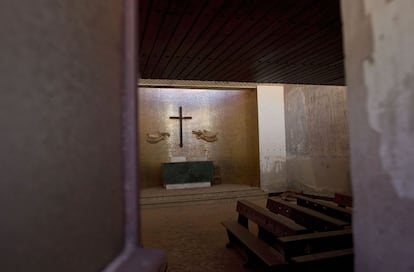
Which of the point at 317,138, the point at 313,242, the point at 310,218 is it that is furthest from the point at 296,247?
the point at 317,138

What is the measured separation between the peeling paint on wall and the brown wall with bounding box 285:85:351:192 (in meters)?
5.52

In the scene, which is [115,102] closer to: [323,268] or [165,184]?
[323,268]

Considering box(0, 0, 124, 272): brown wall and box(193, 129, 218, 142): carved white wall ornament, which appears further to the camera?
box(193, 129, 218, 142): carved white wall ornament

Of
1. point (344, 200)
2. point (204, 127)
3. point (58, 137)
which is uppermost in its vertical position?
point (204, 127)

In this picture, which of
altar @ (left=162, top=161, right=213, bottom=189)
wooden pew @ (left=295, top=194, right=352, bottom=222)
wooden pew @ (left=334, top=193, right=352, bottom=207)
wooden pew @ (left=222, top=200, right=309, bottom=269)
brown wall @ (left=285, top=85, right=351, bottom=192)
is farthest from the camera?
altar @ (left=162, top=161, right=213, bottom=189)

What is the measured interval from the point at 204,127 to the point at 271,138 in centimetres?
194

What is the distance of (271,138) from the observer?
766 centimetres

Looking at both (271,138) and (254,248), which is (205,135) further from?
(254,248)

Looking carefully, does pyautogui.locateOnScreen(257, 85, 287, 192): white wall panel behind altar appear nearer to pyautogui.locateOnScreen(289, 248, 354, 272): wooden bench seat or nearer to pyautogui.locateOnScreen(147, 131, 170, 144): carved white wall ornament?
pyautogui.locateOnScreen(147, 131, 170, 144): carved white wall ornament

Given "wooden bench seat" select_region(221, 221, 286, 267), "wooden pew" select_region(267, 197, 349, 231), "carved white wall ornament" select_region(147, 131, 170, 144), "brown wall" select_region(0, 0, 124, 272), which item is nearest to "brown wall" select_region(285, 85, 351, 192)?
"wooden pew" select_region(267, 197, 349, 231)

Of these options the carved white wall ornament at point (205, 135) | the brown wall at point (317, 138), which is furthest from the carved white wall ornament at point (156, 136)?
the brown wall at point (317, 138)

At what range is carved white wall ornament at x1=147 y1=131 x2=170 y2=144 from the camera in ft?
26.6

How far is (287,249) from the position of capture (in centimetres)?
227

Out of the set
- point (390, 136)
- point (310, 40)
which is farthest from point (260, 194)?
point (390, 136)
